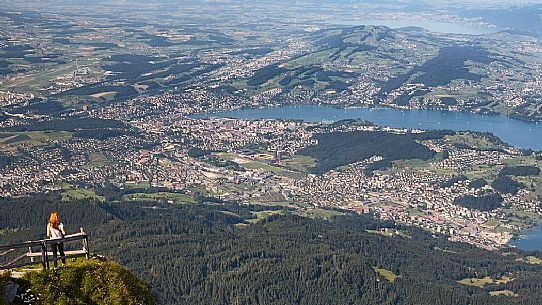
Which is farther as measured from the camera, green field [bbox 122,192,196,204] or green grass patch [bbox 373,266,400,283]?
green field [bbox 122,192,196,204]

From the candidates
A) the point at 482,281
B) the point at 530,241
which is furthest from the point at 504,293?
the point at 530,241

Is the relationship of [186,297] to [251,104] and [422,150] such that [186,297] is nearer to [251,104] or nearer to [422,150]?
[422,150]

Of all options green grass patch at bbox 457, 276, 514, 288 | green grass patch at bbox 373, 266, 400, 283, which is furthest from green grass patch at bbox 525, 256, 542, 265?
green grass patch at bbox 373, 266, 400, 283

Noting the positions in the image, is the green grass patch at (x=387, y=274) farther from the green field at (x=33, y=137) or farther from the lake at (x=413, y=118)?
the lake at (x=413, y=118)

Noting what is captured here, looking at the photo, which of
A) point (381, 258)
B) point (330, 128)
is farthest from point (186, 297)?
point (330, 128)

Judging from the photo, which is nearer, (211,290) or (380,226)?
(211,290)

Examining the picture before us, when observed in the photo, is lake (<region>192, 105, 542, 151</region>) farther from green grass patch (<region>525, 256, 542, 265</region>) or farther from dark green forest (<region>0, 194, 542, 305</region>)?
green grass patch (<region>525, 256, 542, 265</region>)
